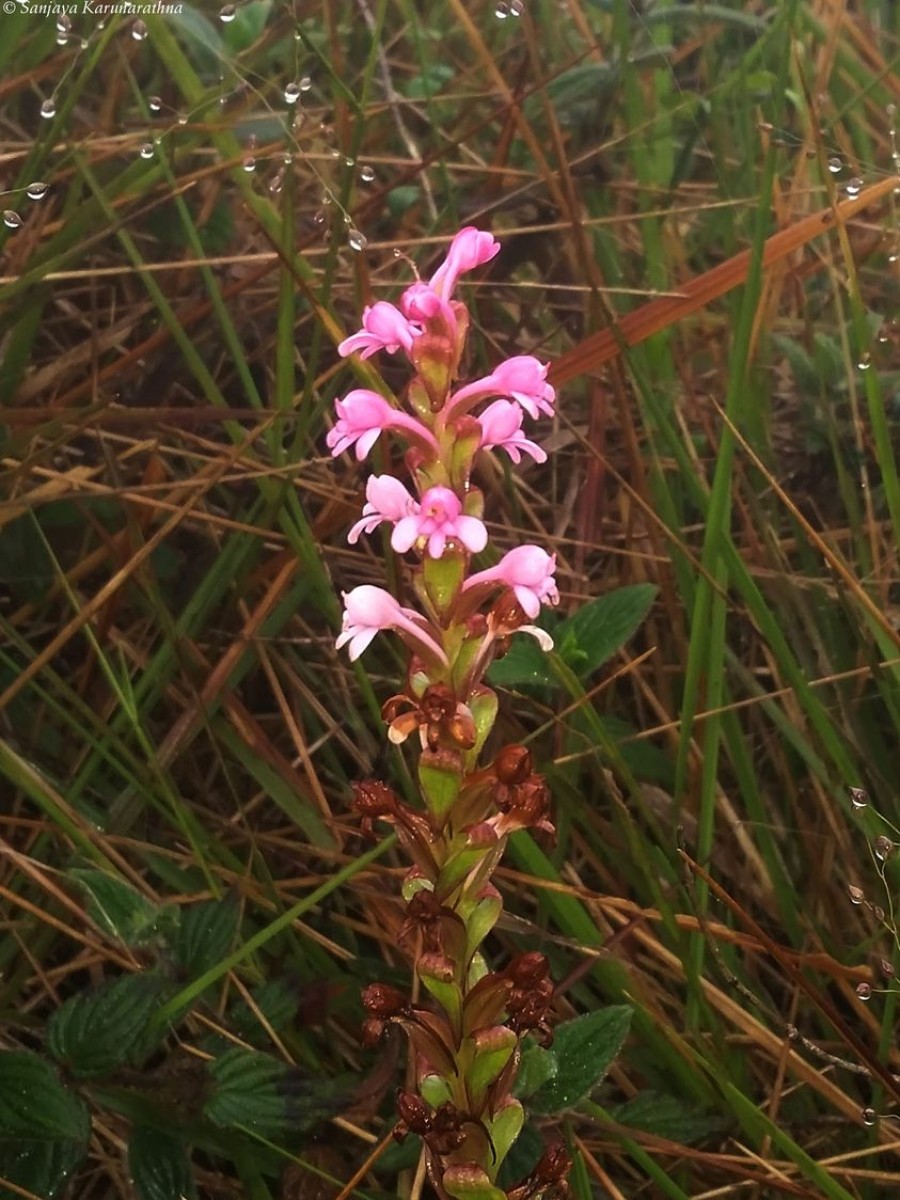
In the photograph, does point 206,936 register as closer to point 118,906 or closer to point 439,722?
point 118,906

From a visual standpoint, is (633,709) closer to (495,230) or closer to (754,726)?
(754,726)

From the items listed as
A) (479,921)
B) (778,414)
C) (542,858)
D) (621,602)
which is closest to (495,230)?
(778,414)

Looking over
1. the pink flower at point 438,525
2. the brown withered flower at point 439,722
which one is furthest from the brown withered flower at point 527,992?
the pink flower at point 438,525

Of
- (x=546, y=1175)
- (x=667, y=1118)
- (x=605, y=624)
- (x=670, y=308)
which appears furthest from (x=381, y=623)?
(x=670, y=308)

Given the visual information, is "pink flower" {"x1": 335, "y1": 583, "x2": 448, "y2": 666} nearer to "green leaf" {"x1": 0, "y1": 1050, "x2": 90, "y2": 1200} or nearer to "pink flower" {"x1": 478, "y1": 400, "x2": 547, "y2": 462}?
"pink flower" {"x1": 478, "y1": 400, "x2": 547, "y2": 462}

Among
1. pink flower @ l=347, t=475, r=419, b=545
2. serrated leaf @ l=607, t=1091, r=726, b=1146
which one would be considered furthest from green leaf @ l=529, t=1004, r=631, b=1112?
pink flower @ l=347, t=475, r=419, b=545
